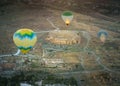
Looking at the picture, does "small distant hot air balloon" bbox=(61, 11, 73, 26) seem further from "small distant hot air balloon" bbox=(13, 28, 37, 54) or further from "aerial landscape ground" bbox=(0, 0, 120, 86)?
"small distant hot air balloon" bbox=(13, 28, 37, 54)

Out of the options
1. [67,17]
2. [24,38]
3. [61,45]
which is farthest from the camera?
→ [67,17]

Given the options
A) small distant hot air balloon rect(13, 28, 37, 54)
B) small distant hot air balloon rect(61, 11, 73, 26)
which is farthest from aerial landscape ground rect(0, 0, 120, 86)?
small distant hot air balloon rect(13, 28, 37, 54)

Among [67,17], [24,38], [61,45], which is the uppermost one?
[24,38]

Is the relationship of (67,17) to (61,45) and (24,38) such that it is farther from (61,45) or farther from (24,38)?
(24,38)

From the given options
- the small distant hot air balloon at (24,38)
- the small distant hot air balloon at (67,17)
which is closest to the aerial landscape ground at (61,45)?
the small distant hot air balloon at (67,17)

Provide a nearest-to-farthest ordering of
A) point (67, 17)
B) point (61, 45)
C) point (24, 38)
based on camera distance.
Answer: point (24, 38)
point (61, 45)
point (67, 17)

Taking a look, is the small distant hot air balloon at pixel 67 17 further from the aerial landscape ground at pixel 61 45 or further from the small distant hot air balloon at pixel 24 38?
the small distant hot air balloon at pixel 24 38

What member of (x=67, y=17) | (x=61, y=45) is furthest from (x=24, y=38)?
(x=67, y=17)

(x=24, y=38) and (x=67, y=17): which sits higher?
(x=24, y=38)

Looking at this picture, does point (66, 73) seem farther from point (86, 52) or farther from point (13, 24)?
point (13, 24)
